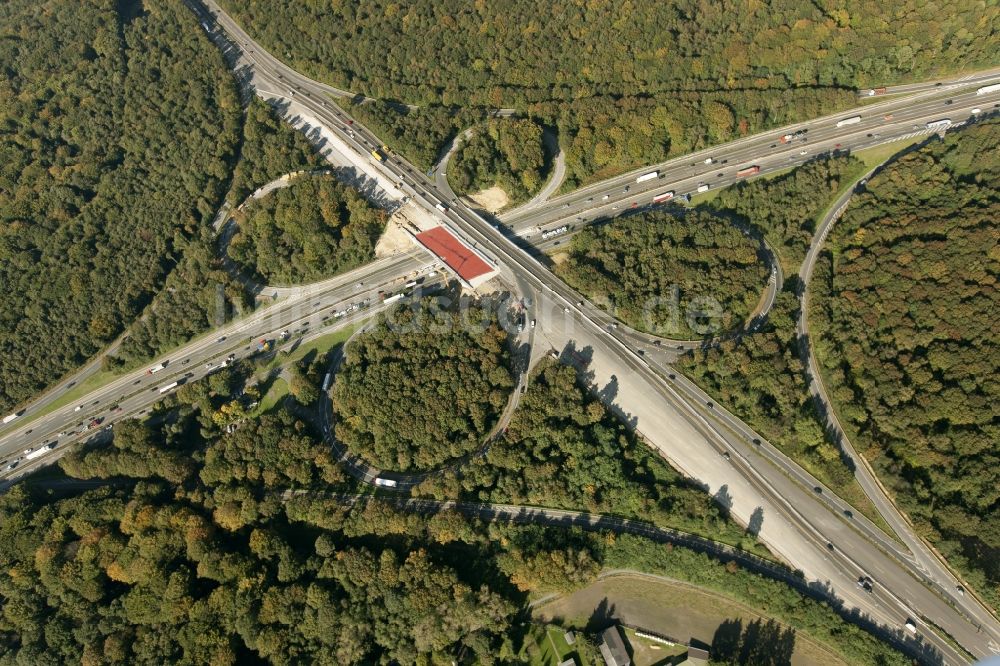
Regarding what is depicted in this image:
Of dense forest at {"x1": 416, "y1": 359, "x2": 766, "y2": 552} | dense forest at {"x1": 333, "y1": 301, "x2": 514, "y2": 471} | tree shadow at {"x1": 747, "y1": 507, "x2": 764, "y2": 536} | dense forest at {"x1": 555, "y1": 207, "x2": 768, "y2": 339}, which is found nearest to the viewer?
tree shadow at {"x1": 747, "y1": 507, "x2": 764, "y2": 536}

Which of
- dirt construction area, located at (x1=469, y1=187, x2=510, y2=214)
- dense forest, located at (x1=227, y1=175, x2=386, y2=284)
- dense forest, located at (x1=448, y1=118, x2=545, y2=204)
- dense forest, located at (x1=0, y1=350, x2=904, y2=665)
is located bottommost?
dense forest, located at (x1=0, y1=350, x2=904, y2=665)

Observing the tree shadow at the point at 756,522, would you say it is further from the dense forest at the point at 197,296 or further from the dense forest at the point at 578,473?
the dense forest at the point at 197,296

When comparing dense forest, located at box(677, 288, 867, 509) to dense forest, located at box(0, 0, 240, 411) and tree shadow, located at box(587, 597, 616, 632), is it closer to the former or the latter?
tree shadow, located at box(587, 597, 616, 632)

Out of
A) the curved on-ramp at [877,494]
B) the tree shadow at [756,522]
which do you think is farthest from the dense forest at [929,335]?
the tree shadow at [756,522]

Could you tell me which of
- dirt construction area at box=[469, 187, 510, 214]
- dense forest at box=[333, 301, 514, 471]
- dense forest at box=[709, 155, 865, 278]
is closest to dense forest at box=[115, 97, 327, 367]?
dense forest at box=[333, 301, 514, 471]

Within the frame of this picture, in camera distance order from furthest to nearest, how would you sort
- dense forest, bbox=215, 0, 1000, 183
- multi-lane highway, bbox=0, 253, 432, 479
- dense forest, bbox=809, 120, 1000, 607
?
1. dense forest, bbox=215, 0, 1000, 183
2. multi-lane highway, bbox=0, 253, 432, 479
3. dense forest, bbox=809, 120, 1000, 607

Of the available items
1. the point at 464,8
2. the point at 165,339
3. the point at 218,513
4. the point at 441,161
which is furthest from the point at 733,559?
the point at 464,8
